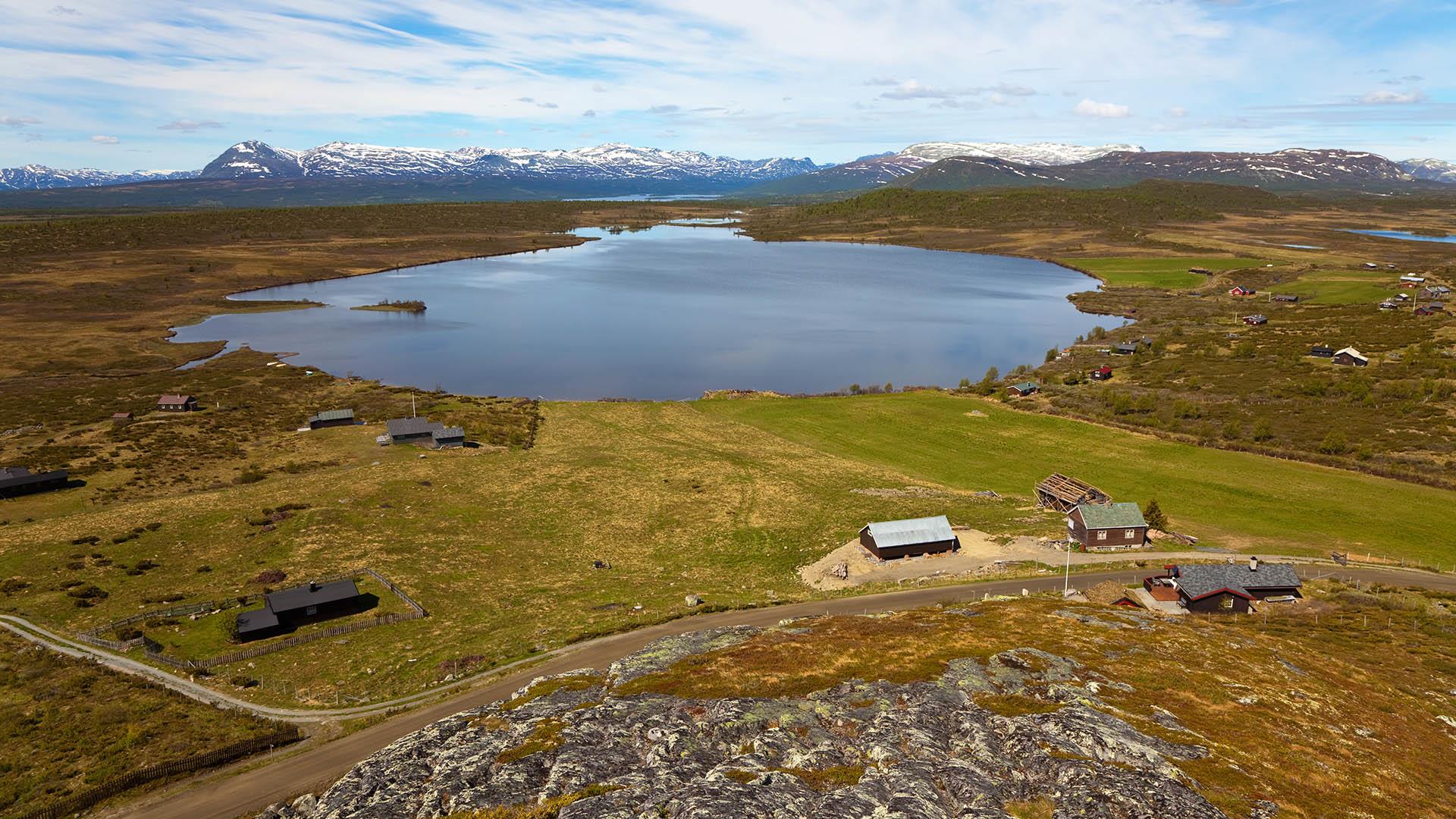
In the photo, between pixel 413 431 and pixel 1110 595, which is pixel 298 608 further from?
pixel 1110 595

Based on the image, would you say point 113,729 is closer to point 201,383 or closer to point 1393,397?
point 201,383

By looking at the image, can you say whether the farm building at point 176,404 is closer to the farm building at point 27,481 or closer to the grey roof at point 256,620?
the farm building at point 27,481

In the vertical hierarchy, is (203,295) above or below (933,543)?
above

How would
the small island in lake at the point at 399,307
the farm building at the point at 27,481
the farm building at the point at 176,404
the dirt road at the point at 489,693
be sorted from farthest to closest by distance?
the small island in lake at the point at 399,307 < the farm building at the point at 176,404 < the farm building at the point at 27,481 < the dirt road at the point at 489,693

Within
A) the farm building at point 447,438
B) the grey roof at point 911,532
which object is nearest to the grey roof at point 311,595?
the farm building at point 447,438

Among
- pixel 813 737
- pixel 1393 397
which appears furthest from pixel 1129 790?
pixel 1393 397

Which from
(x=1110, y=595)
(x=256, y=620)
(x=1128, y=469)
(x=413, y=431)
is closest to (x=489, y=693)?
(x=256, y=620)

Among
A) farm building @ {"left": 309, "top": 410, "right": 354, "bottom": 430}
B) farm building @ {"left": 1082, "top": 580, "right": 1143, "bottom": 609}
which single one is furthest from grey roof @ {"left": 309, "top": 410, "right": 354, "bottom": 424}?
farm building @ {"left": 1082, "top": 580, "right": 1143, "bottom": 609}
